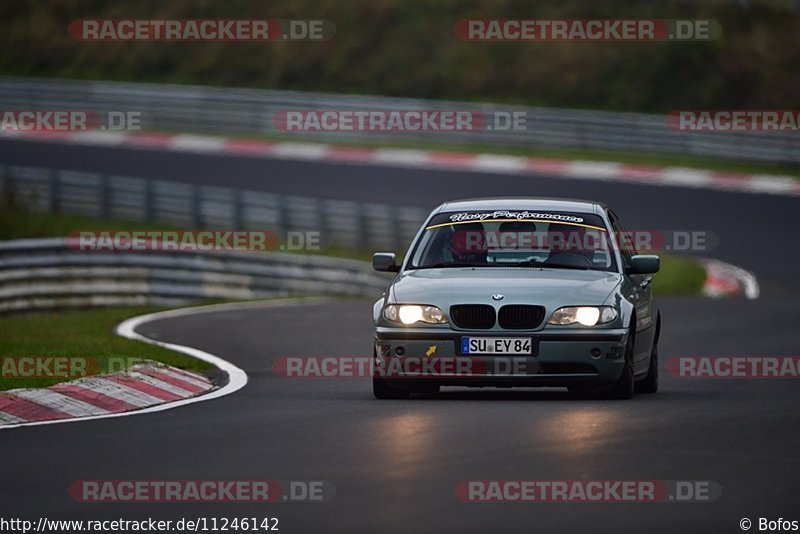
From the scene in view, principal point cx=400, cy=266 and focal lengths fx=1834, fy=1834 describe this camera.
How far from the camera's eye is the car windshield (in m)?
13.4

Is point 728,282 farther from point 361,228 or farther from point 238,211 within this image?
point 238,211

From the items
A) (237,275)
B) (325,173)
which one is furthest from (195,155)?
(237,275)

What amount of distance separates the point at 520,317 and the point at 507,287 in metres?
0.24

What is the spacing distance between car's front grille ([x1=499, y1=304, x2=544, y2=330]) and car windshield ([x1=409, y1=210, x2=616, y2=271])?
82 cm

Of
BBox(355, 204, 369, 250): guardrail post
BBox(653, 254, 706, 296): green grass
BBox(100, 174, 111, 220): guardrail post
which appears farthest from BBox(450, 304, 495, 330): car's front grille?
BBox(100, 174, 111, 220): guardrail post

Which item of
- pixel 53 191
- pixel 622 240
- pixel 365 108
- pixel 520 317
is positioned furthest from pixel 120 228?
pixel 520 317

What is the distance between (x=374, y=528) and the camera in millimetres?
7711

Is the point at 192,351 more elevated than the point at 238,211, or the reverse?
the point at 238,211

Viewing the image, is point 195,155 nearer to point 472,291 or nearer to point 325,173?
point 325,173

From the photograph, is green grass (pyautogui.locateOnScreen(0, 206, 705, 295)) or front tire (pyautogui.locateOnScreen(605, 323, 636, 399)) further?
green grass (pyautogui.locateOnScreen(0, 206, 705, 295))

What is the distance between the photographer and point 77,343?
671 inches

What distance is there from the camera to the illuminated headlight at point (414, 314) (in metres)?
12.5

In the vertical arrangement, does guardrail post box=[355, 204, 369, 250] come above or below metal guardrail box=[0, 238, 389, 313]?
above

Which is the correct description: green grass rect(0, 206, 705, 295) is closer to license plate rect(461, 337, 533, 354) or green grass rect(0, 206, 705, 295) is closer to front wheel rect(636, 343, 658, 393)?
front wheel rect(636, 343, 658, 393)
